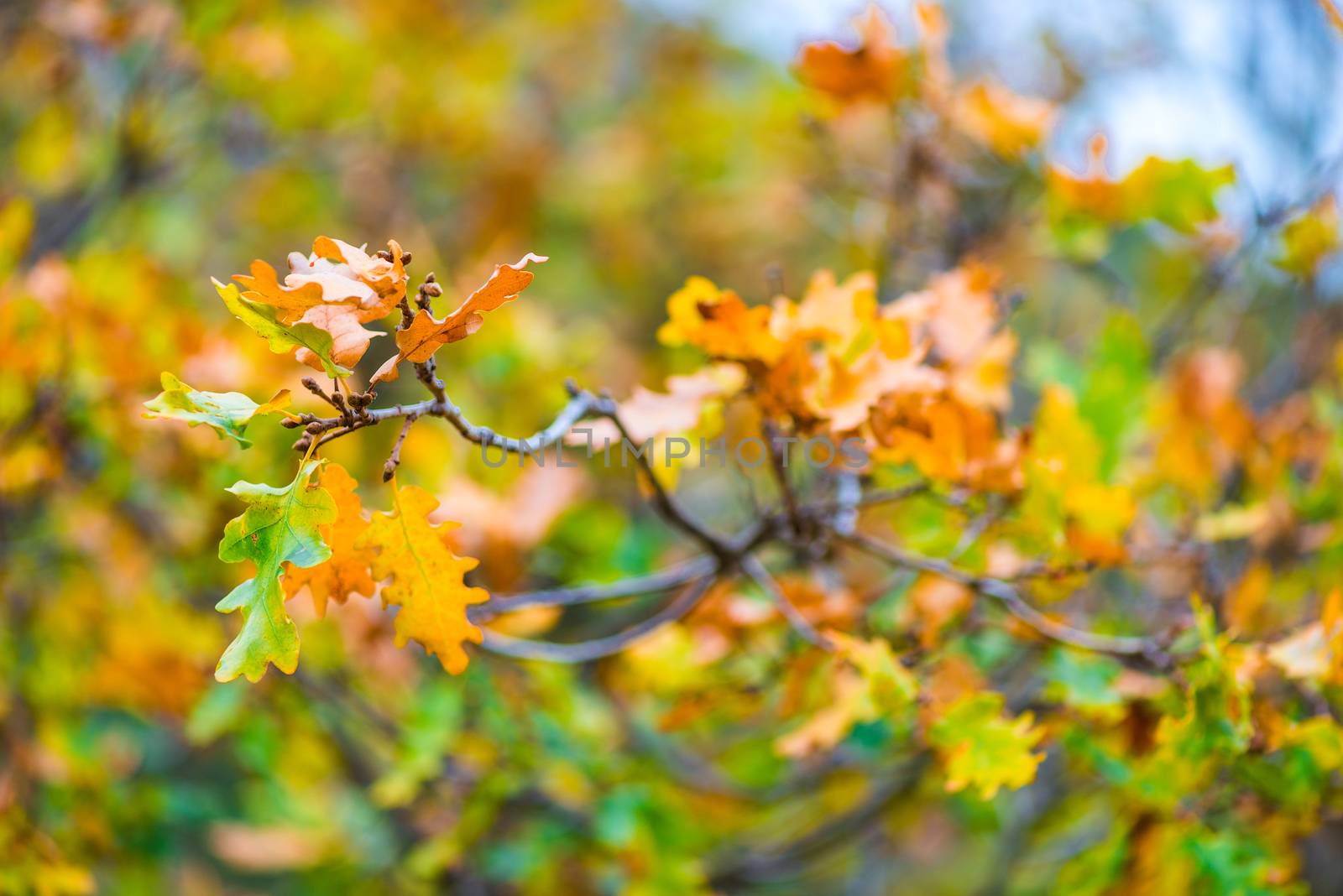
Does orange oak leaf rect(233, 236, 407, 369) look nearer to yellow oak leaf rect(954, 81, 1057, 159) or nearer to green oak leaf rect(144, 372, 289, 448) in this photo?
green oak leaf rect(144, 372, 289, 448)

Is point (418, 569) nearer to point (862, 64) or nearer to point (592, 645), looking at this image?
point (592, 645)

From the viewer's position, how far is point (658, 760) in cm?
216

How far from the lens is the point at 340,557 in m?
0.91

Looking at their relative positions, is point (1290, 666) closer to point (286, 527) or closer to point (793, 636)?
point (793, 636)

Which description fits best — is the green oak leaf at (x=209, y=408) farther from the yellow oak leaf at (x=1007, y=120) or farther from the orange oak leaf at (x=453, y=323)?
the yellow oak leaf at (x=1007, y=120)

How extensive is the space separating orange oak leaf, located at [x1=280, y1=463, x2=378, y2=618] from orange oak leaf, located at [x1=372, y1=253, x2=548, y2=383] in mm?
126

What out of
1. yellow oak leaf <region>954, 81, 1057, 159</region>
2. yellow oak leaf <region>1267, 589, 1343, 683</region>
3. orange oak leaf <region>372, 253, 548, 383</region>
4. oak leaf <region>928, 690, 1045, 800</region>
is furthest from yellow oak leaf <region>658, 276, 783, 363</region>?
yellow oak leaf <region>954, 81, 1057, 159</region>

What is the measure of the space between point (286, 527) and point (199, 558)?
4.15 feet

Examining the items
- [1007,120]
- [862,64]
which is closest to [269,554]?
[862,64]

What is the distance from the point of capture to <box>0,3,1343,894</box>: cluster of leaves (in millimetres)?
1066

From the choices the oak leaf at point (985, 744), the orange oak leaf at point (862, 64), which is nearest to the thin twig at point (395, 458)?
the oak leaf at point (985, 744)

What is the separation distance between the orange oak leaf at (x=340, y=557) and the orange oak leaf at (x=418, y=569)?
3 cm

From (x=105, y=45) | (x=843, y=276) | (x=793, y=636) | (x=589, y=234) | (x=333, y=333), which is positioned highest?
(x=589, y=234)

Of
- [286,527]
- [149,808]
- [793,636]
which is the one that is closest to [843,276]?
[793,636]
